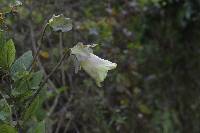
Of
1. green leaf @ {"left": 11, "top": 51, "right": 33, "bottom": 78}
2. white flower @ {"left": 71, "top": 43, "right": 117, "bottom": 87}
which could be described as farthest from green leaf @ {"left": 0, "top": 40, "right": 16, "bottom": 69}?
white flower @ {"left": 71, "top": 43, "right": 117, "bottom": 87}

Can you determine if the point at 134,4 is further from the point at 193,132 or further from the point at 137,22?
the point at 193,132

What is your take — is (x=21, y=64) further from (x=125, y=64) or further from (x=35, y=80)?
(x=125, y=64)

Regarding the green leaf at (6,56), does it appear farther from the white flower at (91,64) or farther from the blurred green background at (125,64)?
the blurred green background at (125,64)

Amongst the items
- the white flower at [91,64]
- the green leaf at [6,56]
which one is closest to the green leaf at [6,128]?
the green leaf at [6,56]

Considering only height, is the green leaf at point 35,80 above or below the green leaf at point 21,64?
below

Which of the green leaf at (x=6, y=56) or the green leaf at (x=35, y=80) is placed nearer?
the green leaf at (x=6, y=56)

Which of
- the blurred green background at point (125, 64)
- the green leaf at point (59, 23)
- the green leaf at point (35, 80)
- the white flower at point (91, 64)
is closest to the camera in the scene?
the white flower at point (91, 64)

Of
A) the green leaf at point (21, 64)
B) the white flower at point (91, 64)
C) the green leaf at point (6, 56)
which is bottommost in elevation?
the green leaf at point (21, 64)
